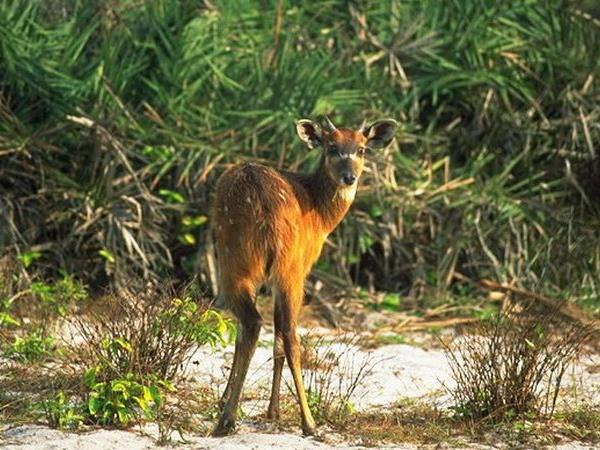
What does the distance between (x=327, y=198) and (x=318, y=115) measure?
3.42 m

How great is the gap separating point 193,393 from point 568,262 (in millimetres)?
4520

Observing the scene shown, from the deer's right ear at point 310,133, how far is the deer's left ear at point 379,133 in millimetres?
337

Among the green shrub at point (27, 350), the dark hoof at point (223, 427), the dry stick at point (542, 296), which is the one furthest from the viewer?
the dry stick at point (542, 296)

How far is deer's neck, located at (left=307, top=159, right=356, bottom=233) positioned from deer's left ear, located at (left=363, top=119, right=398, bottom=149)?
0.49 metres

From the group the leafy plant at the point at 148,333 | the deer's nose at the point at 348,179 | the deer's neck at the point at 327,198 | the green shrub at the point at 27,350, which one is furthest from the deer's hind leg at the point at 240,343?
the green shrub at the point at 27,350

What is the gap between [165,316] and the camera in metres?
7.61

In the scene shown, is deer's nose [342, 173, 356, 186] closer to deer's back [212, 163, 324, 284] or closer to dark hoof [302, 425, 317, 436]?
deer's back [212, 163, 324, 284]

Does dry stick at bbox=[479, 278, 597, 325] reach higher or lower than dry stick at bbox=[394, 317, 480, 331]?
higher

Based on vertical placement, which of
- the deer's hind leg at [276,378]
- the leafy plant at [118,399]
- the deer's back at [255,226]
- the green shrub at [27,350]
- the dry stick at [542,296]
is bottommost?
the leafy plant at [118,399]

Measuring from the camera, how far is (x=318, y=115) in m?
11.5

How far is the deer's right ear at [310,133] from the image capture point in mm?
8414

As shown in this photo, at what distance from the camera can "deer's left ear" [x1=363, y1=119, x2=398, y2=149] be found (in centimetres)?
867

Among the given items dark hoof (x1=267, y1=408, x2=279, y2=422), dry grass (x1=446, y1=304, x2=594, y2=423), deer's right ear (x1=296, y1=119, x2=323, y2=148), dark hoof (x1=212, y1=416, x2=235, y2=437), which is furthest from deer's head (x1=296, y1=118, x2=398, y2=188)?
dark hoof (x1=212, y1=416, x2=235, y2=437)

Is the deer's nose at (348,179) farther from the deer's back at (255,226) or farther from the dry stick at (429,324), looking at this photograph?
the dry stick at (429,324)
